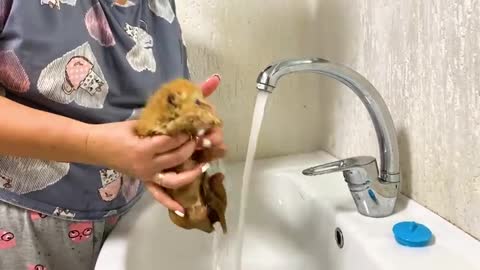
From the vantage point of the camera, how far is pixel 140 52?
2.57ft

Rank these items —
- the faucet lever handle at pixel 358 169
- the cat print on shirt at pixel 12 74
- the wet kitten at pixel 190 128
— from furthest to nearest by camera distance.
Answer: the faucet lever handle at pixel 358 169 < the cat print on shirt at pixel 12 74 < the wet kitten at pixel 190 128

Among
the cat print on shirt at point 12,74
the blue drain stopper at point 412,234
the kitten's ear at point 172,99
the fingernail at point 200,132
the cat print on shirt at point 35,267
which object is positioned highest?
the cat print on shirt at point 12,74

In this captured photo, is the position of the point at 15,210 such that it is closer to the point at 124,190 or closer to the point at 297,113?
the point at 124,190

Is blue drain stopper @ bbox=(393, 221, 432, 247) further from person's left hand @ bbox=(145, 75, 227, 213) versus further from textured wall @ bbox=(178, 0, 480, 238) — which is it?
person's left hand @ bbox=(145, 75, 227, 213)

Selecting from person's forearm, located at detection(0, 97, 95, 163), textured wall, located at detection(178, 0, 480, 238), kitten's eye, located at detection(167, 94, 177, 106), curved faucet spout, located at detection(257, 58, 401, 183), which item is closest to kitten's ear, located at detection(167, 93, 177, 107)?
kitten's eye, located at detection(167, 94, 177, 106)

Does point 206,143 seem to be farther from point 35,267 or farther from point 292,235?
point 292,235

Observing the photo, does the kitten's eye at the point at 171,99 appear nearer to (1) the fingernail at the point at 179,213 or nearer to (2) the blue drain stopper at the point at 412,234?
(1) the fingernail at the point at 179,213

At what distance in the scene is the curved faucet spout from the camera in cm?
73

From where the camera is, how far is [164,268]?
855 millimetres

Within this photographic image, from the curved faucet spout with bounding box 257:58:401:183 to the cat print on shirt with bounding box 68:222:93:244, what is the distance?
0.89ft

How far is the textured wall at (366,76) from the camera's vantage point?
67 cm

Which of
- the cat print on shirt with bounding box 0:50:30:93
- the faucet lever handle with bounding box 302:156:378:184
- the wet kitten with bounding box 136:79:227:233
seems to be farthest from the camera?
the faucet lever handle with bounding box 302:156:378:184

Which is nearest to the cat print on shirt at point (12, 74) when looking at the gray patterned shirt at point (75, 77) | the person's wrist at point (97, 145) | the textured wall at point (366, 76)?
the gray patterned shirt at point (75, 77)

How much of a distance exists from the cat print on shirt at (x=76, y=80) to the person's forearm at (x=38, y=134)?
0.07 metres
